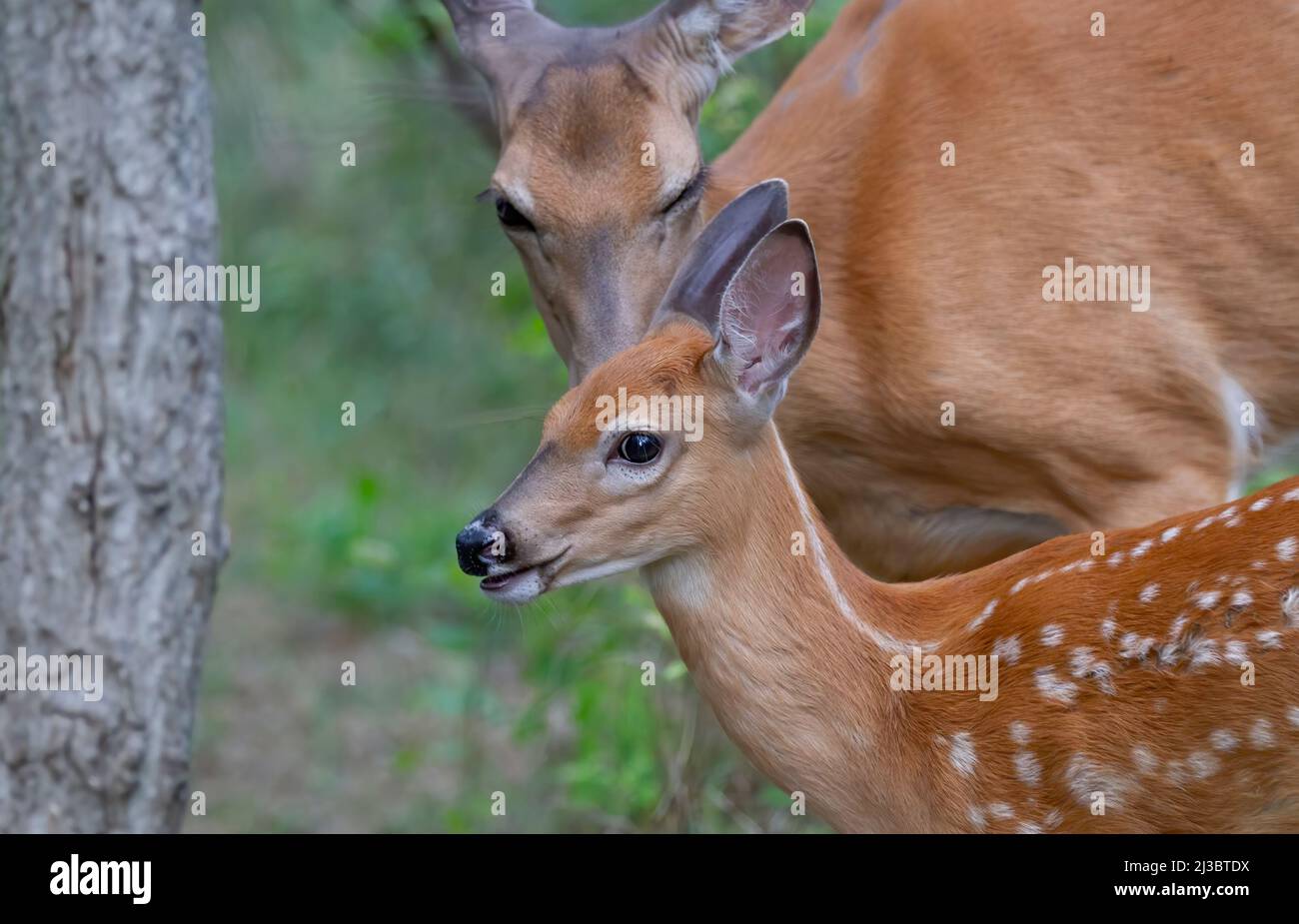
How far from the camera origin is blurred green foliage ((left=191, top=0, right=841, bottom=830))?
646 cm

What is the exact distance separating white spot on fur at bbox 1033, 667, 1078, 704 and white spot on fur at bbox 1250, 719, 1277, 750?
1.19ft

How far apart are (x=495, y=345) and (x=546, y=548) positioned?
5.60 meters

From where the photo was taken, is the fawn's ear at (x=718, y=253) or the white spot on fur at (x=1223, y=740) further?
the fawn's ear at (x=718, y=253)

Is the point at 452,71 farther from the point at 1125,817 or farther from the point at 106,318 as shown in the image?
the point at 1125,817

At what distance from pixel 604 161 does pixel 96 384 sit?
1.59 m

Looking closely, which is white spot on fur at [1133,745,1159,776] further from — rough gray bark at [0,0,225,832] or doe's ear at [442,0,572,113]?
rough gray bark at [0,0,225,832]

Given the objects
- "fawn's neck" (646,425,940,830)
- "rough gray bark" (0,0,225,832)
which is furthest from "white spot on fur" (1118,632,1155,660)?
"rough gray bark" (0,0,225,832)

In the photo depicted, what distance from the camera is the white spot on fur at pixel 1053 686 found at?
3508 millimetres

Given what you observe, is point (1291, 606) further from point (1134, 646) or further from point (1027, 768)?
point (1027, 768)

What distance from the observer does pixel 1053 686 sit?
11.6 ft

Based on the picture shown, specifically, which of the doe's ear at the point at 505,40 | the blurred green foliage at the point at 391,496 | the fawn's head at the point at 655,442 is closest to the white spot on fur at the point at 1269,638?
the fawn's head at the point at 655,442

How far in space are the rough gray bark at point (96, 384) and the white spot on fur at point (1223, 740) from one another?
2.80m

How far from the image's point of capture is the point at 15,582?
4.78 metres

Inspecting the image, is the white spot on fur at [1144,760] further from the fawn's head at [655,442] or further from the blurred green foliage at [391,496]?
the blurred green foliage at [391,496]
